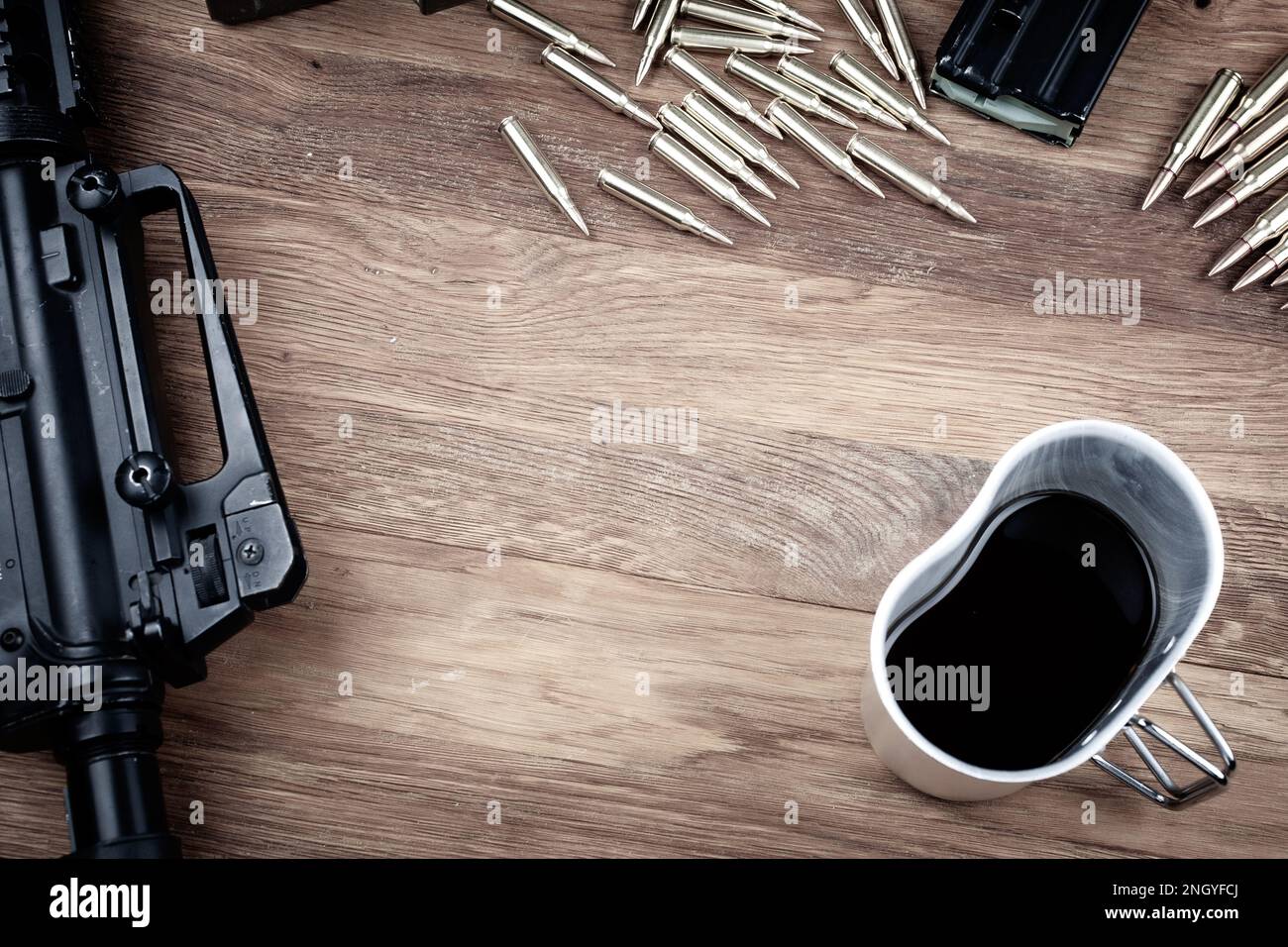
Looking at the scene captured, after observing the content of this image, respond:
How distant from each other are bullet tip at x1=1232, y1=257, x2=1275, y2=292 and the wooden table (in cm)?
2

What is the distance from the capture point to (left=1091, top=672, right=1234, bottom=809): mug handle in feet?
2.43

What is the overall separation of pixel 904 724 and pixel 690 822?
0.78 feet

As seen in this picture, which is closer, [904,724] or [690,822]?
[904,724]

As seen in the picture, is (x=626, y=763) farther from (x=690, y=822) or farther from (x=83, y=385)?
(x=83, y=385)

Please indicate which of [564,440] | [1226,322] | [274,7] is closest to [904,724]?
[564,440]

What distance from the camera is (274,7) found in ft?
3.17

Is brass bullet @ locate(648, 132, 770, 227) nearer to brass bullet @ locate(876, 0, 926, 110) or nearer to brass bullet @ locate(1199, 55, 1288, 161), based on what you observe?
brass bullet @ locate(876, 0, 926, 110)

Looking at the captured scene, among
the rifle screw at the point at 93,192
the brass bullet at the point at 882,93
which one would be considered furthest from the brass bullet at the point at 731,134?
the rifle screw at the point at 93,192

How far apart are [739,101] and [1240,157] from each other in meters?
0.44

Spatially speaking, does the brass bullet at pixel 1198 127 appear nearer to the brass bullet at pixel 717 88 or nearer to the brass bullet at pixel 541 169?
the brass bullet at pixel 717 88

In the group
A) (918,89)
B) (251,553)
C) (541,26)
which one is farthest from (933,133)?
(251,553)

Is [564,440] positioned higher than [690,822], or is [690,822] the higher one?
[564,440]

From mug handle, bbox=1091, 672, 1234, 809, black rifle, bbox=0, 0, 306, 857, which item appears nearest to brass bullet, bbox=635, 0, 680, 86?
black rifle, bbox=0, 0, 306, 857

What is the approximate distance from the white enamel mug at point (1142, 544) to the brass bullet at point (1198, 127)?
1.13ft
